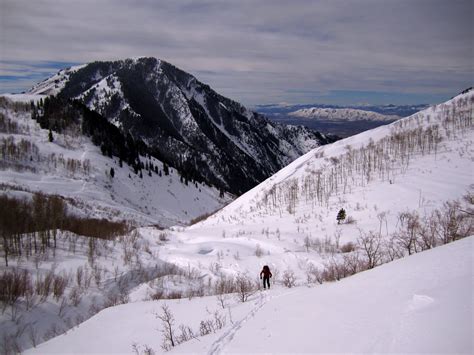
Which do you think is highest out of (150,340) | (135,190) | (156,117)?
(156,117)

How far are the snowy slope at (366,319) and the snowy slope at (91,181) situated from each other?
1479 inches

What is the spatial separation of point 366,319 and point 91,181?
59868 millimetres

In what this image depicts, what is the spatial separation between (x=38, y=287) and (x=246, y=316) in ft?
29.4

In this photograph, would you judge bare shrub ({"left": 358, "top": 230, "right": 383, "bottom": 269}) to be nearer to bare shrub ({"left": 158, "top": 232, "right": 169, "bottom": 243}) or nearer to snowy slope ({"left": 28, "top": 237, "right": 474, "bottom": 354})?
snowy slope ({"left": 28, "top": 237, "right": 474, "bottom": 354})

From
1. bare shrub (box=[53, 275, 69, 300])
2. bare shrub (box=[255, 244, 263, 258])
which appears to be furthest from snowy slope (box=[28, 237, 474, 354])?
bare shrub (box=[255, 244, 263, 258])

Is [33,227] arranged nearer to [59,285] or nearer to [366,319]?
[59,285]

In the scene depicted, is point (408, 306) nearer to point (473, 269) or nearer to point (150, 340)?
point (473, 269)

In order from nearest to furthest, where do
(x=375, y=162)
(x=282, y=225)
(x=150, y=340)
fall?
(x=150, y=340), (x=282, y=225), (x=375, y=162)

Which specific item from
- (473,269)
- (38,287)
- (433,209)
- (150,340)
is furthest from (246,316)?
(433,209)

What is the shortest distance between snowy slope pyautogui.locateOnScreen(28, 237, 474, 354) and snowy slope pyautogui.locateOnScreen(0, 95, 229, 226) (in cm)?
3756

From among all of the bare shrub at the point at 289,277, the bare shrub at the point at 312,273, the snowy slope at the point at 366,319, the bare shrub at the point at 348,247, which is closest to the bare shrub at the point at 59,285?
the snowy slope at the point at 366,319

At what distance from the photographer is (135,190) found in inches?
2510

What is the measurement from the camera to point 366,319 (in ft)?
15.0

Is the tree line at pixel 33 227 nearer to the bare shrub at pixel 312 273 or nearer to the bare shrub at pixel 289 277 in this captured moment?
the bare shrub at pixel 289 277
